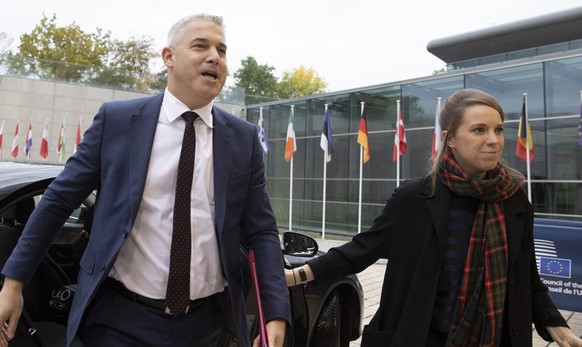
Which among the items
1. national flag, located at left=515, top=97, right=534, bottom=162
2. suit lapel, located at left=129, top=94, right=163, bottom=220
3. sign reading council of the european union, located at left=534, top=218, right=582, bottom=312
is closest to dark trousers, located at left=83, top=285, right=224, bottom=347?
suit lapel, located at left=129, top=94, right=163, bottom=220

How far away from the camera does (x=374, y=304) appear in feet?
24.8

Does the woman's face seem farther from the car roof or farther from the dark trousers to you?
the car roof

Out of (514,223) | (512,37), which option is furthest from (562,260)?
(512,37)

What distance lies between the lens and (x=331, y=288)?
3.88 meters

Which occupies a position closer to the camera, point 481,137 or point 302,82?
point 481,137

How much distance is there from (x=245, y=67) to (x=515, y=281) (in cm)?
6113

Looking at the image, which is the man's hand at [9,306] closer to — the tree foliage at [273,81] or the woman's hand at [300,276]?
the woman's hand at [300,276]

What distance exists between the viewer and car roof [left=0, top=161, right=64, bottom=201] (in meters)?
2.34

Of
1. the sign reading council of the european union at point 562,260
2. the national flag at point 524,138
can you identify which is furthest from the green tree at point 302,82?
the sign reading council of the european union at point 562,260

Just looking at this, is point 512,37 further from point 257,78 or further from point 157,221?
point 257,78

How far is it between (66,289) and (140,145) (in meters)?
1.53

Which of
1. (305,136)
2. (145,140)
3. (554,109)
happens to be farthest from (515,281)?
(305,136)

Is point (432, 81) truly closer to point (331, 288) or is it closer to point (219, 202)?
point (331, 288)

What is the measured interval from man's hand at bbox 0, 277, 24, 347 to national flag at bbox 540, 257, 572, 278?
6598mm
